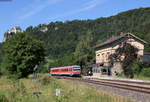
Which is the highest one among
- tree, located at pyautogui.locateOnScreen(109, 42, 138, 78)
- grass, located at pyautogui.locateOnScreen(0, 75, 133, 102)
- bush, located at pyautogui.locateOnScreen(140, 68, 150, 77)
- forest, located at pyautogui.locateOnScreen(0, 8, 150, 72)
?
forest, located at pyautogui.locateOnScreen(0, 8, 150, 72)

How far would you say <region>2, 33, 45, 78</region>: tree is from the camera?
4500 cm

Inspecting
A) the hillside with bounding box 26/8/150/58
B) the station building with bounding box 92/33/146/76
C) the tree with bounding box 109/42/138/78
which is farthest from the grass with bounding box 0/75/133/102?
the hillside with bounding box 26/8/150/58

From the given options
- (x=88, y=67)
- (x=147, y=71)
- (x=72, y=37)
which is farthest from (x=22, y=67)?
(x=72, y=37)

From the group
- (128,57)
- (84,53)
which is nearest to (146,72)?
(128,57)

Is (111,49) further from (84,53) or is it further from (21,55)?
(21,55)

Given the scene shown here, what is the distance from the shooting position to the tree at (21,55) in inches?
1772

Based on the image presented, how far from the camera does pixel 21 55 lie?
45344 millimetres

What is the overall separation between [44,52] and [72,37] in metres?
127

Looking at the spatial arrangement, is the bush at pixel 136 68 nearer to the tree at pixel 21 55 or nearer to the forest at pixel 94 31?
the tree at pixel 21 55

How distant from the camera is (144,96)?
14414 mm

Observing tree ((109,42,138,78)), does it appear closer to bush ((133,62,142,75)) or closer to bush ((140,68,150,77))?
bush ((133,62,142,75))

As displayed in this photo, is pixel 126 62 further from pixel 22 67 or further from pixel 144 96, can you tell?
pixel 144 96

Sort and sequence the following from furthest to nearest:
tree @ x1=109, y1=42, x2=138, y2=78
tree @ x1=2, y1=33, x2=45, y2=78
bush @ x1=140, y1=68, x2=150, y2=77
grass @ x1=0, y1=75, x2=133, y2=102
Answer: tree @ x1=2, y1=33, x2=45, y2=78, tree @ x1=109, y1=42, x2=138, y2=78, bush @ x1=140, y1=68, x2=150, y2=77, grass @ x1=0, y1=75, x2=133, y2=102

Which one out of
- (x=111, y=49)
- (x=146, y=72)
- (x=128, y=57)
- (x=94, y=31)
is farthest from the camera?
(x=94, y=31)
